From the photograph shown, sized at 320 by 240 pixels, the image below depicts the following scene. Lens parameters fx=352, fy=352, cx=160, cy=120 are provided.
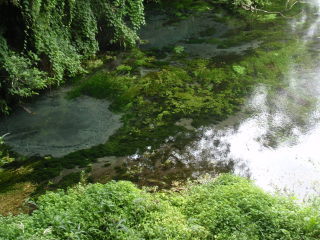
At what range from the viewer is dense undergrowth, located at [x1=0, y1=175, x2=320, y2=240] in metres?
3.88

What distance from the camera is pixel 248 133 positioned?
7.04m

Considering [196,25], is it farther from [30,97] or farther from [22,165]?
[22,165]

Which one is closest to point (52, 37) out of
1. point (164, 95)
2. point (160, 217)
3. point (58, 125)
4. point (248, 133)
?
point (58, 125)

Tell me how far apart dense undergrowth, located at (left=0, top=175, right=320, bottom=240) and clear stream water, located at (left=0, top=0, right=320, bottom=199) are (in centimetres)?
137

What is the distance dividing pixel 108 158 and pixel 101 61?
4.41 meters

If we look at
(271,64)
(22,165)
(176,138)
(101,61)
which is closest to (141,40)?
(101,61)

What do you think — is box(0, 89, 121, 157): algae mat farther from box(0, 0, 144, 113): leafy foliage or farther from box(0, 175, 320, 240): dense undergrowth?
box(0, 175, 320, 240): dense undergrowth

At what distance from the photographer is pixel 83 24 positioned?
8836 mm

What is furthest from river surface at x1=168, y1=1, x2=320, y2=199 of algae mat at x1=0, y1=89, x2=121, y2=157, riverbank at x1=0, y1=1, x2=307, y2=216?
algae mat at x1=0, y1=89, x2=121, y2=157

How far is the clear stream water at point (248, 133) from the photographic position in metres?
6.01

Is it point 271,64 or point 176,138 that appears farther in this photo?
point 271,64

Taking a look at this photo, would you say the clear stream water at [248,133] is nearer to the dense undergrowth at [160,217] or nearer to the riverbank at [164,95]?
the riverbank at [164,95]

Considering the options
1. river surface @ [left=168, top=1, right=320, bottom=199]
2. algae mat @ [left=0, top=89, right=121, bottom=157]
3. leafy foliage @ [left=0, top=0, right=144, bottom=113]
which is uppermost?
leafy foliage @ [left=0, top=0, right=144, bottom=113]

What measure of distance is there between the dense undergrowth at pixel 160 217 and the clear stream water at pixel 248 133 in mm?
1367
